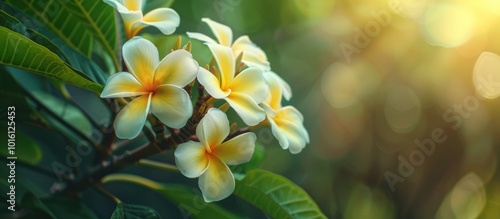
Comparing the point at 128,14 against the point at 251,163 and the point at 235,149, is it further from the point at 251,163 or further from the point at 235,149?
the point at 251,163

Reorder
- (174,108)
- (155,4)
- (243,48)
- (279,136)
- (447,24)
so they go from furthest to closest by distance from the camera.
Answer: (447,24) < (155,4) < (243,48) < (279,136) < (174,108)

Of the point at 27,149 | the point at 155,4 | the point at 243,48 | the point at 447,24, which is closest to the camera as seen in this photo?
the point at 243,48

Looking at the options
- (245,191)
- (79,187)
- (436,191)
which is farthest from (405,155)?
(79,187)

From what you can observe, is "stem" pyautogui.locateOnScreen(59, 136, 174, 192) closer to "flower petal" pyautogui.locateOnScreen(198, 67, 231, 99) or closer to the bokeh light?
"flower petal" pyautogui.locateOnScreen(198, 67, 231, 99)

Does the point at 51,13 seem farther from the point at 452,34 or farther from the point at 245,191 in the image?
the point at 452,34

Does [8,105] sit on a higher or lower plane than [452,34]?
lower

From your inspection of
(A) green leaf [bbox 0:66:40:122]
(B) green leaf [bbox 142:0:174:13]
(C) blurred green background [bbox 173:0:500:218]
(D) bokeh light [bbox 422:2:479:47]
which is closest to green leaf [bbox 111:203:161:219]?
(A) green leaf [bbox 0:66:40:122]

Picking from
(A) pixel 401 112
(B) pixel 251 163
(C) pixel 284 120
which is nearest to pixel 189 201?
(B) pixel 251 163
